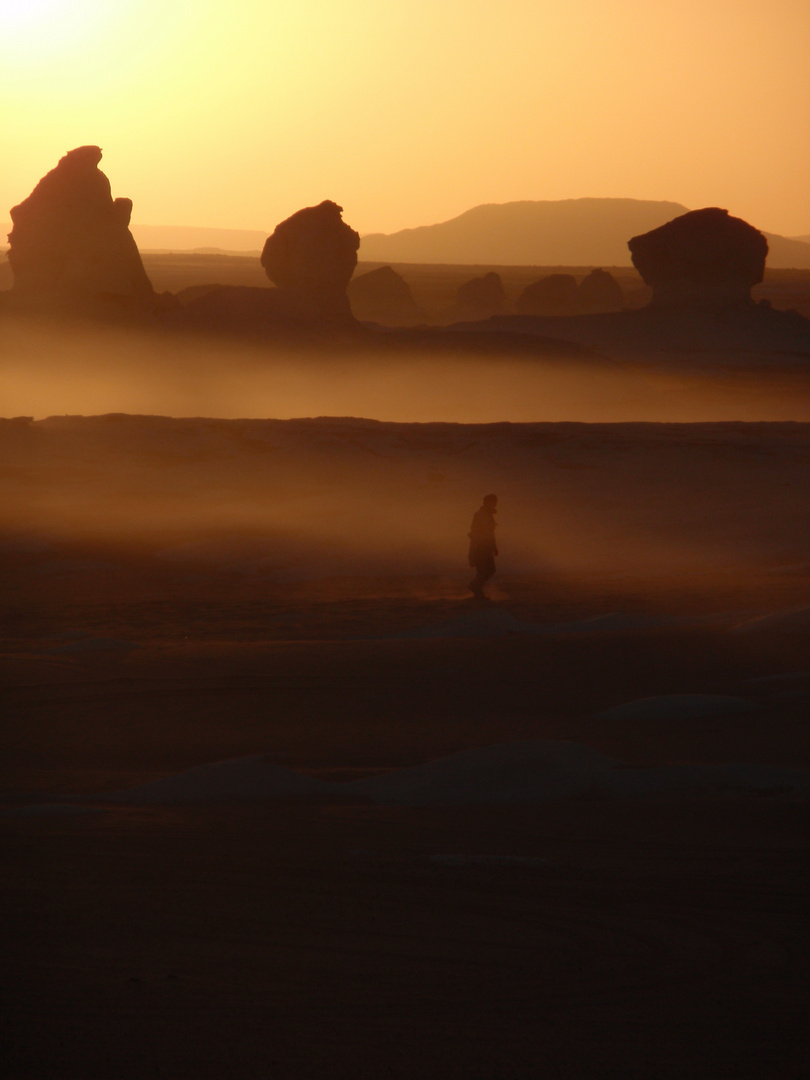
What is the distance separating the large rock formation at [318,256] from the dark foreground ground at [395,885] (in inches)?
1263

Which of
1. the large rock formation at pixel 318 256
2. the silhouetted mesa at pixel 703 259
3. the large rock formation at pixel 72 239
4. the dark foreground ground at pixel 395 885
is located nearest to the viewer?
the dark foreground ground at pixel 395 885

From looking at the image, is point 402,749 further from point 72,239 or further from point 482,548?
point 72,239

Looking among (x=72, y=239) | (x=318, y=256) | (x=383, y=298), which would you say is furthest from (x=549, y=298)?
(x=72, y=239)

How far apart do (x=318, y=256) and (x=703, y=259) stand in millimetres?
16352

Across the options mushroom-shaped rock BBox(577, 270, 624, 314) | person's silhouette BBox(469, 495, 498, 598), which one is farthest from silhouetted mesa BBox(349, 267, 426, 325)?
person's silhouette BBox(469, 495, 498, 598)

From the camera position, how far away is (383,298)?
6562 cm

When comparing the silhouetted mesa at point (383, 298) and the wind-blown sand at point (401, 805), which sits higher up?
the silhouetted mesa at point (383, 298)

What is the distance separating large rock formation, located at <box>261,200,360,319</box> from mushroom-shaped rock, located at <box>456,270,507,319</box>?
98.3 ft

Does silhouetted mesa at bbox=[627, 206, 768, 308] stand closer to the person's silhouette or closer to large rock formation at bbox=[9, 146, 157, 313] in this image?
large rock formation at bbox=[9, 146, 157, 313]

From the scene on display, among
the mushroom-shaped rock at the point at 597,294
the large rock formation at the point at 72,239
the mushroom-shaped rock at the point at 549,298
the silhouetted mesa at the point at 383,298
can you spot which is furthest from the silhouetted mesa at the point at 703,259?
the large rock formation at the point at 72,239

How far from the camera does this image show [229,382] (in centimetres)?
3331

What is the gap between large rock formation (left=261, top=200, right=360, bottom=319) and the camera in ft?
129

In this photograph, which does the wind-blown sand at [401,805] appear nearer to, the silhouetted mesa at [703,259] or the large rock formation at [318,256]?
the large rock formation at [318,256]

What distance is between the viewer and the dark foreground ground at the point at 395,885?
Result: 3.10 meters
